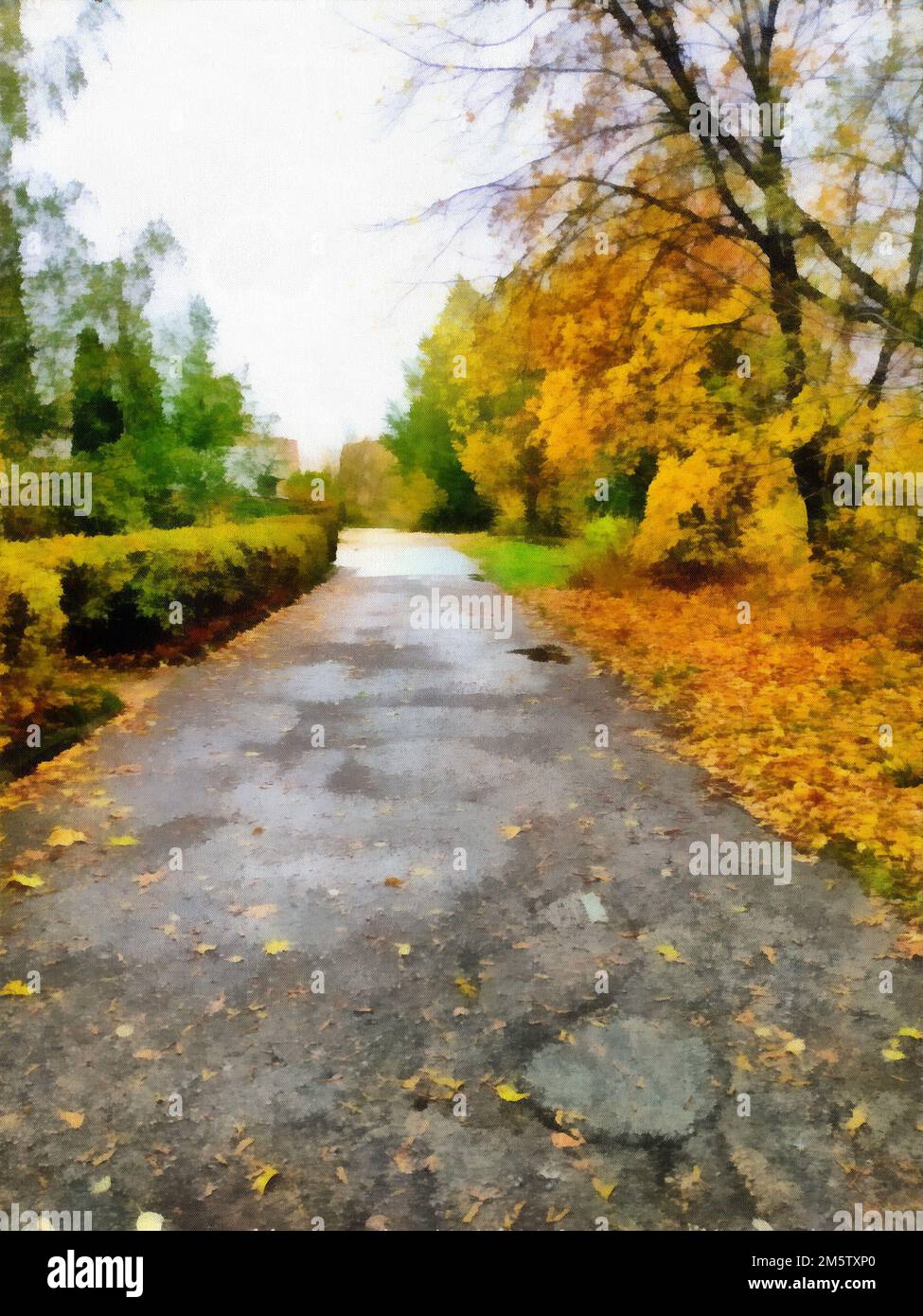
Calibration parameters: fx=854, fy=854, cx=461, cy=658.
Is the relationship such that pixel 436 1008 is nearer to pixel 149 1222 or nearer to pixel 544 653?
pixel 149 1222

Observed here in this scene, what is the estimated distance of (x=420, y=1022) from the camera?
3.76 metres

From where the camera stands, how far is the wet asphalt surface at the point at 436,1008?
9.54ft

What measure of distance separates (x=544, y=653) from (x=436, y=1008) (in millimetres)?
8633

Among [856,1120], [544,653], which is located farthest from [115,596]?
[856,1120]

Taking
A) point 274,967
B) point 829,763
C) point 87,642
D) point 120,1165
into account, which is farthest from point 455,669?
point 120,1165

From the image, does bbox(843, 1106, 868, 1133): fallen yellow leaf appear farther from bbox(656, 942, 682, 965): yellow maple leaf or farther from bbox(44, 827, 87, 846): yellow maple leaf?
bbox(44, 827, 87, 846): yellow maple leaf

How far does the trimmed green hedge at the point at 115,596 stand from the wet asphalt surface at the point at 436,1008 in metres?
1.08

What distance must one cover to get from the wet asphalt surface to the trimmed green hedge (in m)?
1.08

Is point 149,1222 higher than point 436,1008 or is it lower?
lower

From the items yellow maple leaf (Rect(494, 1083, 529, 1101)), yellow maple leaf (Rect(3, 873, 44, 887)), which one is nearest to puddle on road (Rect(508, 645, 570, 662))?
yellow maple leaf (Rect(3, 873, 44, 887))

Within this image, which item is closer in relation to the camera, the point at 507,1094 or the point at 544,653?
the point at 507,1094

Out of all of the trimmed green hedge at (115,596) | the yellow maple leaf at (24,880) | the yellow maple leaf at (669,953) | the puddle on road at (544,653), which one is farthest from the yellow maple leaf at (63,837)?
the puddle on road at (544,653)

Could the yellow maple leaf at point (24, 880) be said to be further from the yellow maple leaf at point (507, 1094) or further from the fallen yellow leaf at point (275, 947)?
the yellow maple leaf at point (507, 1094)

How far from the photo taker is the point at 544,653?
40.1ft
